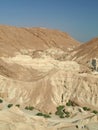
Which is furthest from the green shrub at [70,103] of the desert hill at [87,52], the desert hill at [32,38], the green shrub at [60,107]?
the desert hill at [32,38]

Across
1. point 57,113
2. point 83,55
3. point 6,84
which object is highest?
point 83,55

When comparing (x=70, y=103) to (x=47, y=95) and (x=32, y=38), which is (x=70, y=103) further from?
(x=32, y=38)

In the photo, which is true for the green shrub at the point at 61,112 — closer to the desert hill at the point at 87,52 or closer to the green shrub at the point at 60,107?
the green shrub at the point at 60,107

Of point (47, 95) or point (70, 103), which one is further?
point (47, 95)

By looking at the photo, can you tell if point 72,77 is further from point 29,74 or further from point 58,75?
point 29,74

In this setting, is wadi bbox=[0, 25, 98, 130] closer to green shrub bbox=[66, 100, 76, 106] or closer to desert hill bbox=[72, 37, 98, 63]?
green shrub bbox=[66, 100, 76, 106]

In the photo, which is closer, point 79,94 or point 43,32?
point 79,94

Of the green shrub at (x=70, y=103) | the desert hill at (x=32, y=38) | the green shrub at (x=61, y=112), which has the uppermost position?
the desert hill at (x=32, y=38)

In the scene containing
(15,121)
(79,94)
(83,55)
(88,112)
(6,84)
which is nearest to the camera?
(15,121)

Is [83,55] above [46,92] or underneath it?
above

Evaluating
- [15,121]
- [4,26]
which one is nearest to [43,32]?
[4,26]

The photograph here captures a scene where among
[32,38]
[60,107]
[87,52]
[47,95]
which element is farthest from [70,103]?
[32,38]
